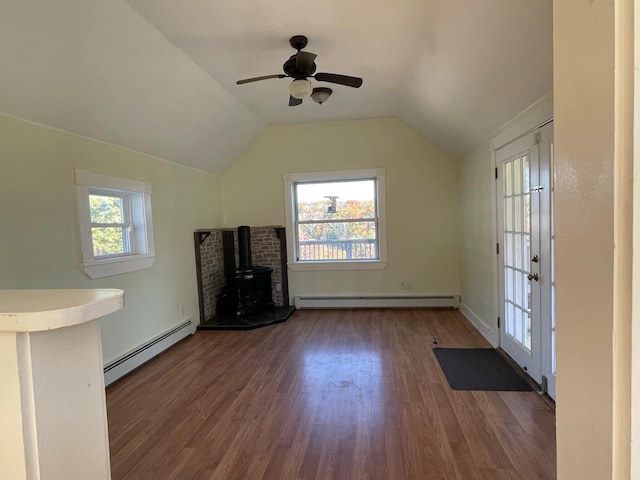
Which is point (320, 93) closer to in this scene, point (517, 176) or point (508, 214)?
point (517, 176)

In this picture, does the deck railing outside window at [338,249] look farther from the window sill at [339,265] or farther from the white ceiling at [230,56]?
the white ceiling at [230,56]

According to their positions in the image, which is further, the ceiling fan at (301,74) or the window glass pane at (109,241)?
the window glass pane at (109,241)

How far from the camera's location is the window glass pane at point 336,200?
5355 mm

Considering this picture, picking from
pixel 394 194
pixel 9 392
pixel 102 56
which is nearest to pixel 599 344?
pixel 9 392

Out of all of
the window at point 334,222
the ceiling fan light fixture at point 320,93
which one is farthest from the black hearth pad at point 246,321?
the ceiling fan light fixture at point 320,93

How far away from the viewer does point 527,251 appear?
284cm

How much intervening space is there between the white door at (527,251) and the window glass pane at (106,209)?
3.71 metres

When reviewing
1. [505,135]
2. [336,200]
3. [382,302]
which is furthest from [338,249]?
[505,135]

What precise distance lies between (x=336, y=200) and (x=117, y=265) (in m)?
3.17

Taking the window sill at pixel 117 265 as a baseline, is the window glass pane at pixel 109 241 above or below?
above

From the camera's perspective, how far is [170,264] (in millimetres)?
4102

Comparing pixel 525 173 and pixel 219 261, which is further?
pixel 219 261

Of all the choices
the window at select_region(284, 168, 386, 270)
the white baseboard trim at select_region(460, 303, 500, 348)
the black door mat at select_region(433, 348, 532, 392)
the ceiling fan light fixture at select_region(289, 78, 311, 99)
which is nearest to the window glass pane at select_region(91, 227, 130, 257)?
the ceiling fan light fixture at select_region(289, 78, 311, 99)

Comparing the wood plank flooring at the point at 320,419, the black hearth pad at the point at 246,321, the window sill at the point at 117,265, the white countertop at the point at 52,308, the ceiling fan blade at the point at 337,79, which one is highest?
the ceiling fan blade at the point at 337,79
